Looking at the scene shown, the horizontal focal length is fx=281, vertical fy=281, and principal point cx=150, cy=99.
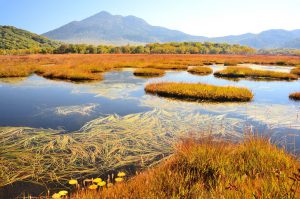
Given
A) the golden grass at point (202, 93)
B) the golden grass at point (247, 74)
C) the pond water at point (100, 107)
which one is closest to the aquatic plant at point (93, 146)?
the pond water at point (100, 107)

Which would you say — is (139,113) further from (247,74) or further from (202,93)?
(247,74)

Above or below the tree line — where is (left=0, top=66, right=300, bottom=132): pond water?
below

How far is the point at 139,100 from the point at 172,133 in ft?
20.8

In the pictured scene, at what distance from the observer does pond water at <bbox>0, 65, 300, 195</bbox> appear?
1059 centimetres

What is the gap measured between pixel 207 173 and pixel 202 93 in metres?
11.2

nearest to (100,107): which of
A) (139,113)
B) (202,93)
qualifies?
(139,113)

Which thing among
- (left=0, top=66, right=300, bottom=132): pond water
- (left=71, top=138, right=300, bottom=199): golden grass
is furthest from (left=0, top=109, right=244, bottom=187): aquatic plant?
(left=0, top=66, right=300, bottom=132): pond water

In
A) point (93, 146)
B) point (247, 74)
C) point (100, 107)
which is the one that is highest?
point (247, 74)

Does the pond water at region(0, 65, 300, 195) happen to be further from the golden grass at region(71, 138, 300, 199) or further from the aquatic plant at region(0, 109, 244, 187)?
the golden grass at region(71, 138, 300, 199)

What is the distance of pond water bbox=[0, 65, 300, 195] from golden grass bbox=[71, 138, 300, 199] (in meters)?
2.27

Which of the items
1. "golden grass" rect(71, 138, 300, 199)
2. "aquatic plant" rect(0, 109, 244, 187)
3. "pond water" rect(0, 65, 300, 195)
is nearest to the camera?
"golden grass" rect(71, 138, 300, 199)

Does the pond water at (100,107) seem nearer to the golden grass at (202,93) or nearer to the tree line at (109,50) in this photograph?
the golden grass at (202,93)

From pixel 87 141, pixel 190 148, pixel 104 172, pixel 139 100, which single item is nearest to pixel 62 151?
pixel 87 141

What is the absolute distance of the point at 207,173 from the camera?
5969 mm
